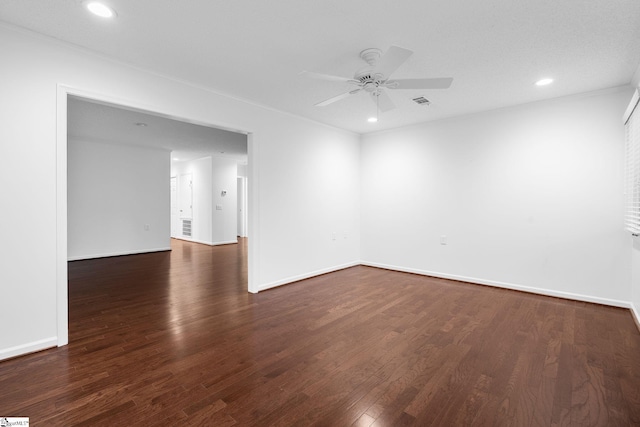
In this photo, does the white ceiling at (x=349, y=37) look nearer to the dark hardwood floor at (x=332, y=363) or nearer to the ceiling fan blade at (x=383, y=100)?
the ceiling fan blade at (x=383, y=100)

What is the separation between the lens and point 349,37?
8.16ft

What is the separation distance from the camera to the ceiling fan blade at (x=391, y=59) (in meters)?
2.12

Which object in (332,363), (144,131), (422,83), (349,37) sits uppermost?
(144,131)

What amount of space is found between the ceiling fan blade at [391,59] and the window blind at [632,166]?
242cm

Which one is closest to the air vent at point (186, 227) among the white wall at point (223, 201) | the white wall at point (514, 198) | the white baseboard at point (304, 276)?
the white wall at point (223, 201)

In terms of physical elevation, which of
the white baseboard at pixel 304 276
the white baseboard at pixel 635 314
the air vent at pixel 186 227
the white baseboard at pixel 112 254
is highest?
the air vent at pixel 186 227

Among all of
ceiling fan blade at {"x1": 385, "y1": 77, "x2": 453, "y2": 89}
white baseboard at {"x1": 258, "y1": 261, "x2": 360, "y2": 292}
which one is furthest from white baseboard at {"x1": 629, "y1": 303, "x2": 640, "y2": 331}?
white baseboard at {"x1": 258, "y1": 261, "x2": 360, "y2": 292}

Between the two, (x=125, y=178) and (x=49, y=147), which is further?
(x=125, y=178)

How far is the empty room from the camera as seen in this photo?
6.63 ft

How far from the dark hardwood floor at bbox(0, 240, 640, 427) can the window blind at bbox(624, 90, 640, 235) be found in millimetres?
1073

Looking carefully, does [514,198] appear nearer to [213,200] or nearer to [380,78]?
[380,78]

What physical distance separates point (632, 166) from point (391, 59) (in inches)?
118

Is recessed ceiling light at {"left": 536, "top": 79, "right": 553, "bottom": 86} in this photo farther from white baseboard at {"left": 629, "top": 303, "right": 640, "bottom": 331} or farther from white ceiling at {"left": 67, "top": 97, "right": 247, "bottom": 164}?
white ceiling at {"left": 67, "top": 97, "right": 247, "bottom": 164}

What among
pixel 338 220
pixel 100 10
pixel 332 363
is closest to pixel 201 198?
pixel 338 220
